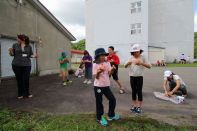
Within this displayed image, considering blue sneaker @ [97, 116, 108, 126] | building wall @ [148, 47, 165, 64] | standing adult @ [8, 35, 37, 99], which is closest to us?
blue sneaker @ [97, 116, 108, 126]

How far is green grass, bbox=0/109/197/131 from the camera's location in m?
4.11

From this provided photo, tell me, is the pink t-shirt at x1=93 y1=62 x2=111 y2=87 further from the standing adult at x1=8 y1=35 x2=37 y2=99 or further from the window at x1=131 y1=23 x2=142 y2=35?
the window at x1=131 y1=23 x2=142 y2=35

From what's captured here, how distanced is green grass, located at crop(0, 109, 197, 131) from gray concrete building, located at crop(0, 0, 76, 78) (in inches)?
236

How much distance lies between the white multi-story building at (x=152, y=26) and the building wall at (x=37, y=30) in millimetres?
13356

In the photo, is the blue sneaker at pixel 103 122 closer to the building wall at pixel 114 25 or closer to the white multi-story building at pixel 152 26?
the building wall at pixel 114 25

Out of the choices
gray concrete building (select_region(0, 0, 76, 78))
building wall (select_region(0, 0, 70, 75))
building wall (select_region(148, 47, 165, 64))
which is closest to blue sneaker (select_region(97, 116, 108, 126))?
gray concrete building (select_region(0, 0, 76, 78))

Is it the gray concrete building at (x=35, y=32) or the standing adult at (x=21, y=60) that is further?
the gray concrete building at (x=35, y=32)

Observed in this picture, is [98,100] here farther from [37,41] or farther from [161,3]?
[161,3]

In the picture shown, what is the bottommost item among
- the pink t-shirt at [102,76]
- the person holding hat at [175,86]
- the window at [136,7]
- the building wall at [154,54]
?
the person holding hat at [175,86]

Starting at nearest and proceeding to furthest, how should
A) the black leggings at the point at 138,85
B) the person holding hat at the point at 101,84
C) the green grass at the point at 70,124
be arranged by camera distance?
the green grass at the point at 70,124
the person holding hat at the point at 101,84
the black leggings at the point at 138,85

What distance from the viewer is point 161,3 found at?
103 ft

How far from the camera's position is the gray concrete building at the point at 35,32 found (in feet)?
33.0

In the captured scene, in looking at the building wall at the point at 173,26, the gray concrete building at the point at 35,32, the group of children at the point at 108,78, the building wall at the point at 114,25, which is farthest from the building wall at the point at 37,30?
the building wall at the point at 173,26

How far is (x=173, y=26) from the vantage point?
30.8 meters
